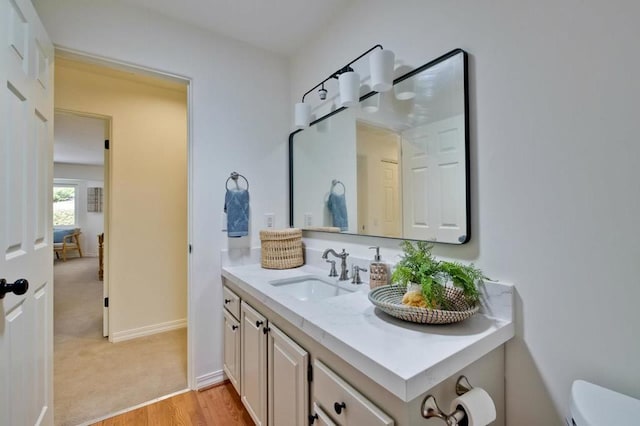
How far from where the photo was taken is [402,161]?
140cm

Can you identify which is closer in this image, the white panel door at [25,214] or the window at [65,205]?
the white panel door at [25,214]

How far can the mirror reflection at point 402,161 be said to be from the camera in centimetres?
119

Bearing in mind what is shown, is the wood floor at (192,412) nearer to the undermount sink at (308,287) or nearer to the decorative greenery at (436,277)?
the undermount sink at (308,287)

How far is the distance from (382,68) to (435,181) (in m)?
0.58

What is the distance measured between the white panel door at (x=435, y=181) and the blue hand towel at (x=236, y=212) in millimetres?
1111

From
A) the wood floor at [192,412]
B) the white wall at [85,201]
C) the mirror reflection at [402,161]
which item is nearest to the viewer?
the mirror reflection at [402,161]

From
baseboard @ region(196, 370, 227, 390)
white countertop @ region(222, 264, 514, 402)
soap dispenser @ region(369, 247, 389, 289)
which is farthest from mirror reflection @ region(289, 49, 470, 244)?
baseboard @ region(196, 370, 227, 390)

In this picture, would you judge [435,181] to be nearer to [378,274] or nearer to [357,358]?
[378,274]

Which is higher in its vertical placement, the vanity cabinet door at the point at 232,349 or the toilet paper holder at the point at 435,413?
the toilet paper holder at the point at 435,413

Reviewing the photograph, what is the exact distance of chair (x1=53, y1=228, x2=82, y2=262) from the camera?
272 inches

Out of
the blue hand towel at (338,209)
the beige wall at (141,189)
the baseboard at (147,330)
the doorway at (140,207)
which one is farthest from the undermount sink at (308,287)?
the baseboard at (147,330)

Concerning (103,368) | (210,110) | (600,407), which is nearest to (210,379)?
(103,368)

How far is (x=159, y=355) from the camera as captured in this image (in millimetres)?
2428

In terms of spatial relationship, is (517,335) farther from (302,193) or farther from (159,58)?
(159,58)
